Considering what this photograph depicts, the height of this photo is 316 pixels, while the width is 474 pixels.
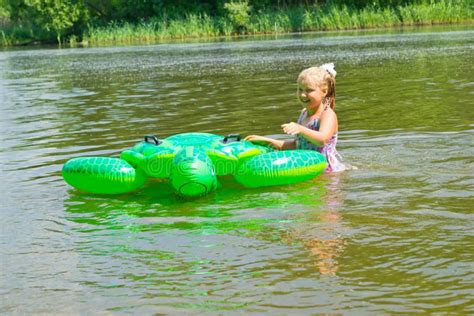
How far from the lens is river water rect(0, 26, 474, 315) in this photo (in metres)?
4.03

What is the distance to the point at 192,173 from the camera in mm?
5953

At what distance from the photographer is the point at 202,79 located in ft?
58.7

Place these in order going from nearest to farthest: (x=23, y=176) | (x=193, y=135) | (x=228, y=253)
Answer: (x=228, y=253)
(x=193, y=135)
(x=23, y=176)

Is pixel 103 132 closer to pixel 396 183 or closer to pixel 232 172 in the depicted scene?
pixel 232 172

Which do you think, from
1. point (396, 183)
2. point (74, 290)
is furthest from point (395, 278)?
point (396, 183)

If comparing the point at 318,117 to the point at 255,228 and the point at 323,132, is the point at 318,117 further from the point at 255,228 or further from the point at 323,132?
the point at 255,228

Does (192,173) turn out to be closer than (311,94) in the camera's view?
Yes

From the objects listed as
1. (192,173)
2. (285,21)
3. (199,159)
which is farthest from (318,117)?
(285,21)

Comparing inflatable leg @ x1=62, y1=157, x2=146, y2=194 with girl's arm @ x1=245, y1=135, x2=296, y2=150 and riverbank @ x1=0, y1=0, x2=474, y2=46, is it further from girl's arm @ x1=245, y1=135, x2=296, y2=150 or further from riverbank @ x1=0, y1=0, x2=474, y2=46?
riverbank @ x1=0, y1=0, x2=474, y2=46

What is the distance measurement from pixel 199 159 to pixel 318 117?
132 centimetres

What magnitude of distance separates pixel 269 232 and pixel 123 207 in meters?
1.50

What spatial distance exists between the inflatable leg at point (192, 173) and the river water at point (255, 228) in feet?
0.37

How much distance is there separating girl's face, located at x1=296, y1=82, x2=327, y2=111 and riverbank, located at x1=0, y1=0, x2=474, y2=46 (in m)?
33.7

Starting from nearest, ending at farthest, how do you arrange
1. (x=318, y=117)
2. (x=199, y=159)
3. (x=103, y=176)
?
(x=199, y=159)
(x=103, y=176)
(x=318, y=117)
